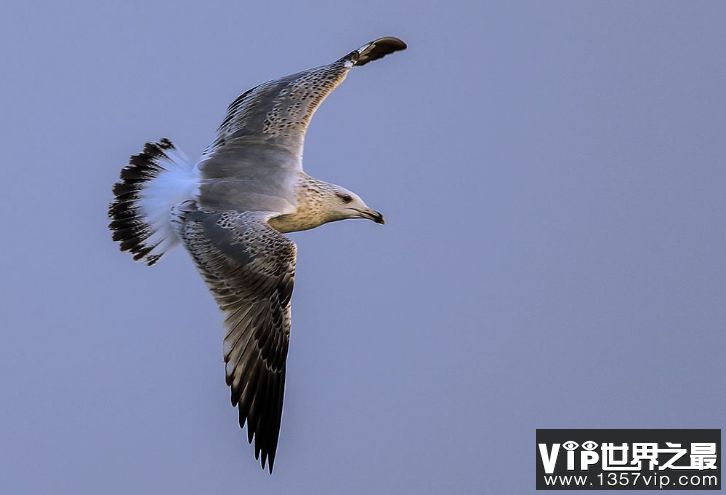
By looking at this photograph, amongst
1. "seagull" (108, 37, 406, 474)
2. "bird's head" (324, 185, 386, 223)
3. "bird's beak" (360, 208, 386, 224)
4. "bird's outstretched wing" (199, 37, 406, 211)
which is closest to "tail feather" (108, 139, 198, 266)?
"seagull" (108, 37, 406, 474)

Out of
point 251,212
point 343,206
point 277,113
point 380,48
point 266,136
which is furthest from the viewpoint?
point 380,48

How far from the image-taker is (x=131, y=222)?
12.6 m

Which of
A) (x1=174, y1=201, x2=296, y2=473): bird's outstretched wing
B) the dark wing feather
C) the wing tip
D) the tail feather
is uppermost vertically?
the wing tip

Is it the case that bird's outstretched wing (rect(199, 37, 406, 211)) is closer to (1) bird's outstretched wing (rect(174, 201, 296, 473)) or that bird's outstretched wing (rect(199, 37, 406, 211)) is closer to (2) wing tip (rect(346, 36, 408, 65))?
(2) wing tip (rect(346, 36, 408, 65))

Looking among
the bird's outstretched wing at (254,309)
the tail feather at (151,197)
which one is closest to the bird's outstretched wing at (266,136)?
the tail feather at (151,197)

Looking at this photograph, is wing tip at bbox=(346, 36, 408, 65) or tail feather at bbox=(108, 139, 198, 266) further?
wing tip at bbox=(346, 36, 408, 65)

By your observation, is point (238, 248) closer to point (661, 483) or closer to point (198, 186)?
point (198, 186)

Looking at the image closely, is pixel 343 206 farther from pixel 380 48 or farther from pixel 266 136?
pixel 380 48

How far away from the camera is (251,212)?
11.7 m

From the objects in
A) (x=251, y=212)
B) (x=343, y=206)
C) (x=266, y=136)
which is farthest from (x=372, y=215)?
(x=251, y=212)

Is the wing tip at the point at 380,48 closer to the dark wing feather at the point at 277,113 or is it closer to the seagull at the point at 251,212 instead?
the seagull at the point at 251,212

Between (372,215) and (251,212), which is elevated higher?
(372,215)

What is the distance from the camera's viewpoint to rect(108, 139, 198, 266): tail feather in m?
12.4

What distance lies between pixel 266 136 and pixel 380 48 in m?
2.03
